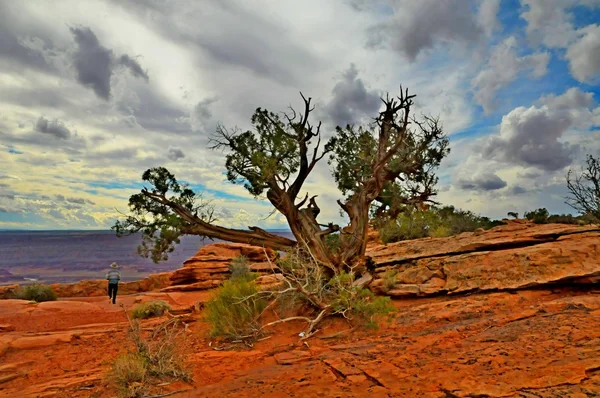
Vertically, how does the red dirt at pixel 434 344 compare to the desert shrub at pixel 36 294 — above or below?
above

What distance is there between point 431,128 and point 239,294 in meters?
8.55

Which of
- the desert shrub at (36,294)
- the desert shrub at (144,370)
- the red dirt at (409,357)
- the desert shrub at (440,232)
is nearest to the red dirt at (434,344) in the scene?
the red dirt at (409,357)

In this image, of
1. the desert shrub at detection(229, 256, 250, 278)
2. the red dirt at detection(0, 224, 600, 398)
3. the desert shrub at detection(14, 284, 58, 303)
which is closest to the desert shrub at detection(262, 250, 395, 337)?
the red dirt at detection(0, 224, 600, 398)

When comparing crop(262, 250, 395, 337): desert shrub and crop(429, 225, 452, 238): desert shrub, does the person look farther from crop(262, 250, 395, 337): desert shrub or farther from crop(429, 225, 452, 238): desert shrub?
crop(429, 225, 452, 238): desert shrub

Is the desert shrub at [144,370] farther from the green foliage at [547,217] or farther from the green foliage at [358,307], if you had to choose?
the green foliage at [547,217]

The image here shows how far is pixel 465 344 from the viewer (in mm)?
6203

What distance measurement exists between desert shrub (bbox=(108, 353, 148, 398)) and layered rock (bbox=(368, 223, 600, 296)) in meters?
6.97

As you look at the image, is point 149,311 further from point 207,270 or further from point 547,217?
point 547,217

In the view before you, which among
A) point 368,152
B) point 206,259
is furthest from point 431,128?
point 206,259

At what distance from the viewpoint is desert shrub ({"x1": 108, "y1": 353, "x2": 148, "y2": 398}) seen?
6.02 meters

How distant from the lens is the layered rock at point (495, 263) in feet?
29.6

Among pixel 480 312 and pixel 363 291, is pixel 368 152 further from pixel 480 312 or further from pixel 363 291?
pixel 480 312

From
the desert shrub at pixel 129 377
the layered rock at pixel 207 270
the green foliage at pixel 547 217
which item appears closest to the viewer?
the desert shrub at pixel 129 377

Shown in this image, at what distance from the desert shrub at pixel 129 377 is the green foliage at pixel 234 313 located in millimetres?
→ 2674
